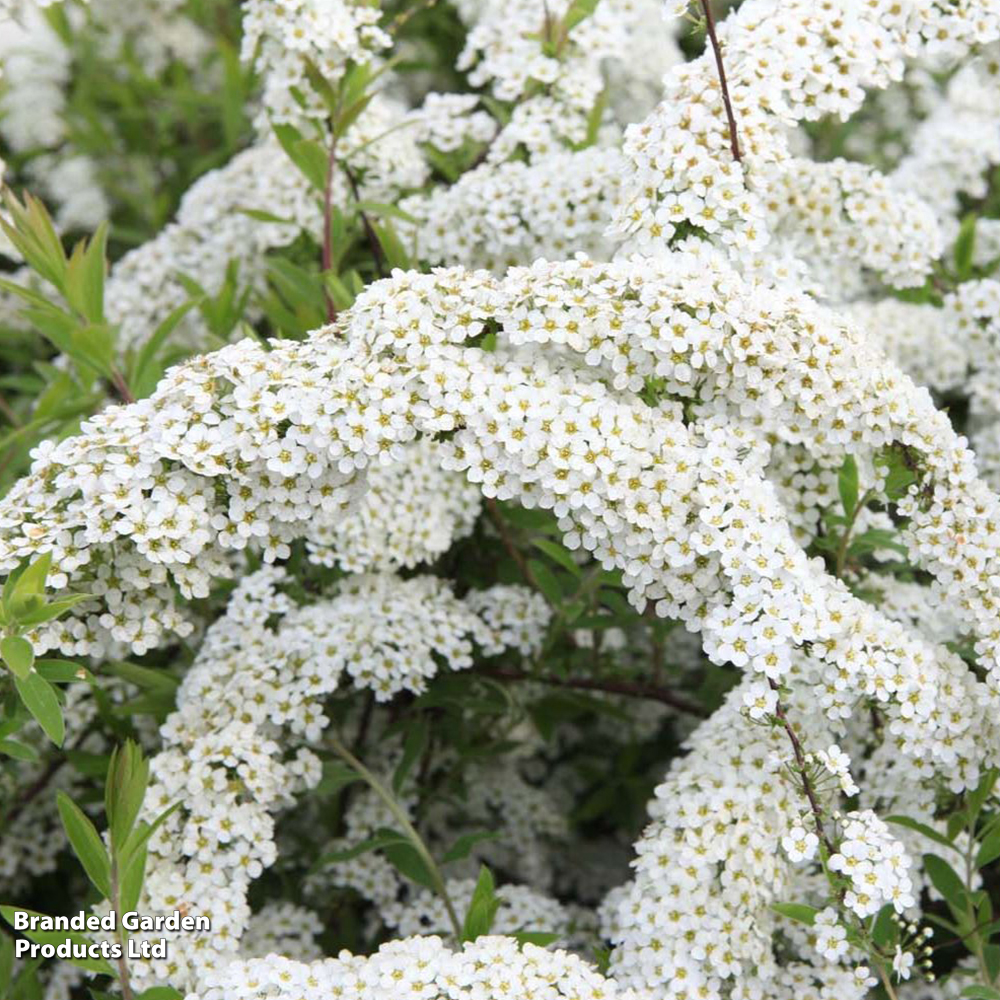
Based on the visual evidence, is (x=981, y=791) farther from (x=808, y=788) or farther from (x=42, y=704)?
(x=42, y=704)

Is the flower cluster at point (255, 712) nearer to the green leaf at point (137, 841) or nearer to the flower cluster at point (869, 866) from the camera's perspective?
the green leaf at point (137, 841)

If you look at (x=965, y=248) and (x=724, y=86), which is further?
(x=965, y=248)

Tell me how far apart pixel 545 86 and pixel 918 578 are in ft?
5.82

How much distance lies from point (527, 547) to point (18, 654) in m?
1.84

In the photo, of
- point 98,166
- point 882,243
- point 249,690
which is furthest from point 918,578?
point 98,166

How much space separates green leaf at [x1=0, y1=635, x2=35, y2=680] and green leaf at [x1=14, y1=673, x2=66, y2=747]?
0.11 feet

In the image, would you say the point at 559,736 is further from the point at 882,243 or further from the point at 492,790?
the point at 882,243

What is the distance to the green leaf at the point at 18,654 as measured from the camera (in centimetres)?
252

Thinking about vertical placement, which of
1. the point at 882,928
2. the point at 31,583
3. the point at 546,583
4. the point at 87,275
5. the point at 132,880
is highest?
the point at 87,275

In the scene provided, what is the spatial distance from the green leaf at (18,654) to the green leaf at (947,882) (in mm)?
1892

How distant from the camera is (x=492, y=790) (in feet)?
13.5

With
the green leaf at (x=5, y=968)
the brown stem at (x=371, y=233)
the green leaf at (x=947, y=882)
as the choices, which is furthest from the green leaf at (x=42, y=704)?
the green leaf at (x=947, y=882)

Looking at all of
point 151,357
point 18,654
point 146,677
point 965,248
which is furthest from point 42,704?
point 965,248

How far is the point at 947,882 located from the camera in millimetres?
3018
